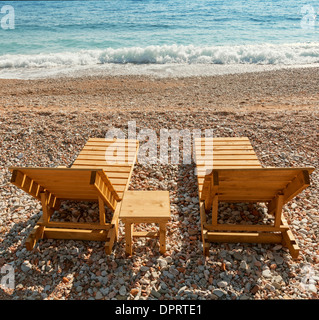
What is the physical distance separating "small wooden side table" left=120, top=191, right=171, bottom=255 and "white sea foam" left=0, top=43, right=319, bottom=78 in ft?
39.3

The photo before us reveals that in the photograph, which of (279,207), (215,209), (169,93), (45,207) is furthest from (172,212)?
(169,93)

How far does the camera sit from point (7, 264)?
11.2ft

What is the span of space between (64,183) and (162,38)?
71.8 ft

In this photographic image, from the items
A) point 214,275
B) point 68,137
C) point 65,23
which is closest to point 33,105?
point 68,137

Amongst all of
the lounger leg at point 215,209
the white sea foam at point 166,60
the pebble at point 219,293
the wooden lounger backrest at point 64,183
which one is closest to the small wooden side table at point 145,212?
the wooden lounger backrest at point 64,183

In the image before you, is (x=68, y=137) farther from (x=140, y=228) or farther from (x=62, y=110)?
(x=140, y=228)

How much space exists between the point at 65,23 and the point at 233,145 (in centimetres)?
3222

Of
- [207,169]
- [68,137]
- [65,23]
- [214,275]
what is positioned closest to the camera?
[214,275]

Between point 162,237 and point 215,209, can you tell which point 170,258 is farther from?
point 215,209

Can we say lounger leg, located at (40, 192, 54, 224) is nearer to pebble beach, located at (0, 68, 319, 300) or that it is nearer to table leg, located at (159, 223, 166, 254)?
pebble beach, located at (0, 68, 319, 300)

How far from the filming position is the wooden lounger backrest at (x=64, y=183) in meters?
3.23

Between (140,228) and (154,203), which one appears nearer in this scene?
(154,203)

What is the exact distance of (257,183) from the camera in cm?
345

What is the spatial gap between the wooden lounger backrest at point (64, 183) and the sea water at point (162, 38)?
11823mm
